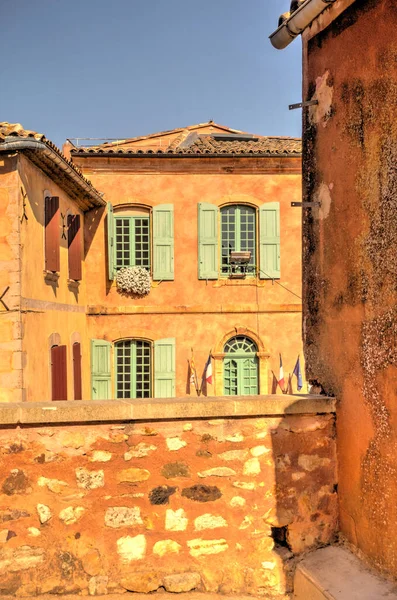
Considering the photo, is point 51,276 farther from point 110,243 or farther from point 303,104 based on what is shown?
point 303,104

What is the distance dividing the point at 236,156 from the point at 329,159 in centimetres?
1078

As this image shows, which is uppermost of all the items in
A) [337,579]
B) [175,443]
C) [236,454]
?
[175,443]

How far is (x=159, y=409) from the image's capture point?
13.7 ft

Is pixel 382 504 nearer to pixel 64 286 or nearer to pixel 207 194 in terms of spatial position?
pixel 64 286

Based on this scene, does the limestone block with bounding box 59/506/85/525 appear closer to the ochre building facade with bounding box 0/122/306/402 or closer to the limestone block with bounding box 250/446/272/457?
the limestone block with bounding box 250/446/272/457

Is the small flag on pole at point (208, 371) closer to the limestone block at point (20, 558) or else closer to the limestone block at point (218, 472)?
the limestone block at point (218, 472)

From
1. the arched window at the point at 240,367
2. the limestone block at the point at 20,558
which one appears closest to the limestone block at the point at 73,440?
the limestone block at the point at 20,558

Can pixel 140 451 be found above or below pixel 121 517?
above

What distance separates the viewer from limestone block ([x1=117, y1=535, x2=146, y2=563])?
4129 mm

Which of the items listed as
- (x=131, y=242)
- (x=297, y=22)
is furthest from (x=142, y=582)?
(x=131, y=242)

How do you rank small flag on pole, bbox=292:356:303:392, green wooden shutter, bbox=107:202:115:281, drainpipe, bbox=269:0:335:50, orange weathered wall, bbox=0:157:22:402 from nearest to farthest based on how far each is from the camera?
1. drainpipe, bbox=269:0:335:50
2. orange weathered wall, bbox=0:157:22:402
3. green wooden shutter, bbox=107:202:115:281
4. small flag on pole, bbox=292:356:303:392

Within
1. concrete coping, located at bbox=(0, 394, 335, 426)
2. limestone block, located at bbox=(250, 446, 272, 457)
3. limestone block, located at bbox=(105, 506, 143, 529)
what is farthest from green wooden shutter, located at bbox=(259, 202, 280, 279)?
limestone block, located at bbox=(105, 506, 143, 529)

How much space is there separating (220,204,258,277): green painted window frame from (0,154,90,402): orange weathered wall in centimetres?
508

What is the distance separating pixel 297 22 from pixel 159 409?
11.3 feet
